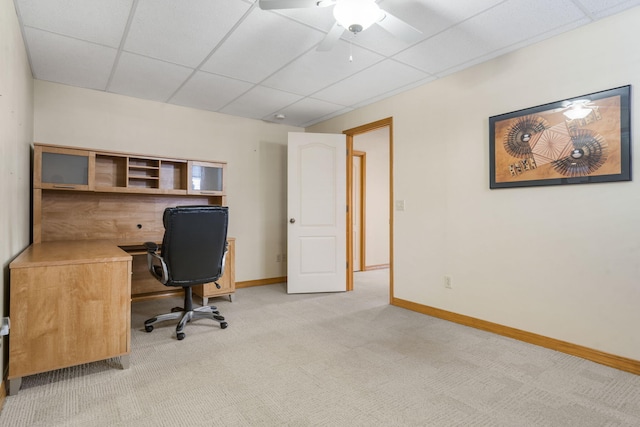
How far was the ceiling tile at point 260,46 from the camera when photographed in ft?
7.66

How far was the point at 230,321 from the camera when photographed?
317 centimetres

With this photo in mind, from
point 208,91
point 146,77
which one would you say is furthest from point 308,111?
point 146,77

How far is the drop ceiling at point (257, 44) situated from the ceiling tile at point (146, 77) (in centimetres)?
1

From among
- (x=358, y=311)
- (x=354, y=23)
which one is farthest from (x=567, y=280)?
(x=354, y=23)

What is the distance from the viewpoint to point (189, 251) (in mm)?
2811

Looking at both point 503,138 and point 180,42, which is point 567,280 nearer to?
point 503,138

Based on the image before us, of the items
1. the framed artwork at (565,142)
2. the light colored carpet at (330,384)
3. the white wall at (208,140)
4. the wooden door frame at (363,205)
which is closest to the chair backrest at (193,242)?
the light colored carpet at (330,384)

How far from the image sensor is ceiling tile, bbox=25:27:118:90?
8.42 feet

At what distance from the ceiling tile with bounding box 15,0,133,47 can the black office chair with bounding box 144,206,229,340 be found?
1395 mm

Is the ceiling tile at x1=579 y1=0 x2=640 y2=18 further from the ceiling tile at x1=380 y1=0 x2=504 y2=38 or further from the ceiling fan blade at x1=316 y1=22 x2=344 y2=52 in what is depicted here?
the ceiling fan blade at x1=316 y1=22 x2=344 y2=52

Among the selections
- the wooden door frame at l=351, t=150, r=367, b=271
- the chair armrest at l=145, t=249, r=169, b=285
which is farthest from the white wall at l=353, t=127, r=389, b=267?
the chair armrest at l=145, t=249, r=169, b=285

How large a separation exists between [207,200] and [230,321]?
6.06ft

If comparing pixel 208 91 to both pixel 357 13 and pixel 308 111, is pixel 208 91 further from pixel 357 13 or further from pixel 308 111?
pixel 357 13

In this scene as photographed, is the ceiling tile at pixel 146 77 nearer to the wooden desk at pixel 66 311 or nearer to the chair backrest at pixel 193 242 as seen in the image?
the chair backrest at pixel 193 242
